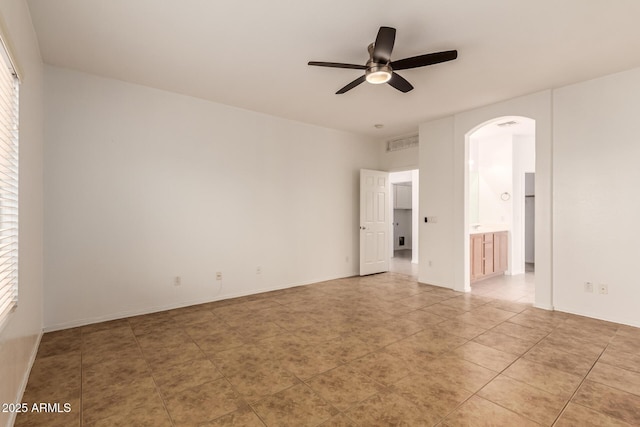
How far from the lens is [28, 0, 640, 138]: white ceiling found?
236cm

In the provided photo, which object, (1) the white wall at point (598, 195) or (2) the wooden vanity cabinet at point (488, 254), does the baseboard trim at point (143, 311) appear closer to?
(2) the wooden vanity cabinet at point (488, 254)

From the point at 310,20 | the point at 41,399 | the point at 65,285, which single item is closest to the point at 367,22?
the point at 310,20

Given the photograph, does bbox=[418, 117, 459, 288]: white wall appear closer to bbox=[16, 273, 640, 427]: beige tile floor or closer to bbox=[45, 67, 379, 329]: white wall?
bbox=[16, 273, 640, 427]: beige tile floor

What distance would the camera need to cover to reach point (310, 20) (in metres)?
2.50

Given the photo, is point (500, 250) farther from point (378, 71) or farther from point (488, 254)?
point (378, 71)

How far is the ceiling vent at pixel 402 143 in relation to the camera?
19.7ft

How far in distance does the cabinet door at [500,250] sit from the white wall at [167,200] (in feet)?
11.2

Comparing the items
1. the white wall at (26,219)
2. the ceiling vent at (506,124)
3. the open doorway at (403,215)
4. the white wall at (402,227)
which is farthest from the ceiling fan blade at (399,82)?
the white wall at (402,227)

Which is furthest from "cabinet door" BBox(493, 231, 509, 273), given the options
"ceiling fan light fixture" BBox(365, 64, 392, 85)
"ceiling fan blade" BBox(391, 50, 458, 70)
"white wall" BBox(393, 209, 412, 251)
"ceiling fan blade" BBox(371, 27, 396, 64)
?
"ceiling fan blade" BBox(371, 27, 396, 64)

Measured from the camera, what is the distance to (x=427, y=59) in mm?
2582

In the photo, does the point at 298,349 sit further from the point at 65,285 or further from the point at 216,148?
the point at 216,148

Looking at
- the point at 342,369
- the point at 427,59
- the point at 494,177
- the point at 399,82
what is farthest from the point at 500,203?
the point at 342,369

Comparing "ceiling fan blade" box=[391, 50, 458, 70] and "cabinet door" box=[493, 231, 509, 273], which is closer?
"ceiling fan blade" box=[391, 50, 458, 70]

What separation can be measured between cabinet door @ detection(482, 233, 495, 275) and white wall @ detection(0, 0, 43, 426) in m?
6.32
